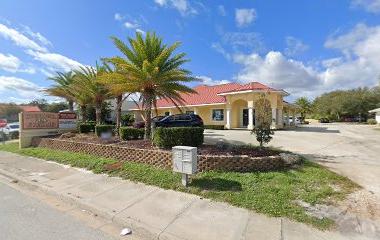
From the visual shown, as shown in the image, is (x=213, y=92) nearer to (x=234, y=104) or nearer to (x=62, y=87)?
(x=234, y=104)

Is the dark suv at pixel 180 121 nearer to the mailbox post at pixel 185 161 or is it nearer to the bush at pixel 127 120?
the mailbox post at pixel 185 161

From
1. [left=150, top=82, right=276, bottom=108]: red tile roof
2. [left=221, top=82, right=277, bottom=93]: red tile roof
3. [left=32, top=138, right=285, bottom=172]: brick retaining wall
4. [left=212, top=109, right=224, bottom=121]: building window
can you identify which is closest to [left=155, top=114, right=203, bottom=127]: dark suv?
[left=32, top=138, right=285, bottom=172]: brick retaining wall

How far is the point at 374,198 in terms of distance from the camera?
621 cm

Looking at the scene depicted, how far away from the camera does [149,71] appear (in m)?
12.0

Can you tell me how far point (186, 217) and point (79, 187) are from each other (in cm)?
404

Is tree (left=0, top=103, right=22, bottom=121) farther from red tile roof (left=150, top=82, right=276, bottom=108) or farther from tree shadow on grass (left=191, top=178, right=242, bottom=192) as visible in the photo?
tree shadow on grass (left=191, top=178, right=242, bottom=192)

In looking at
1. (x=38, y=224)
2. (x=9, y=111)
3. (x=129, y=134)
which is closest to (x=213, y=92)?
(x=129, y=134)

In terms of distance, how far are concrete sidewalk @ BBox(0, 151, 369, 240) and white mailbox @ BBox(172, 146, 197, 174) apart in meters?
0.64

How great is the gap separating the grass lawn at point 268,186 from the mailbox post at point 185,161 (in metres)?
0.43

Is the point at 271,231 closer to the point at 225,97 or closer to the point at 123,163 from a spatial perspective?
the point at 123,163

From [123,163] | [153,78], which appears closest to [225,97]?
[153,78]

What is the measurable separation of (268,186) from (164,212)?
8.99 ft

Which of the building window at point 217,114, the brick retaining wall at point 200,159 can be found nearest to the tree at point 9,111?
the building window at point 217,114

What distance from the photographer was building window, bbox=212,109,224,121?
31.0m
